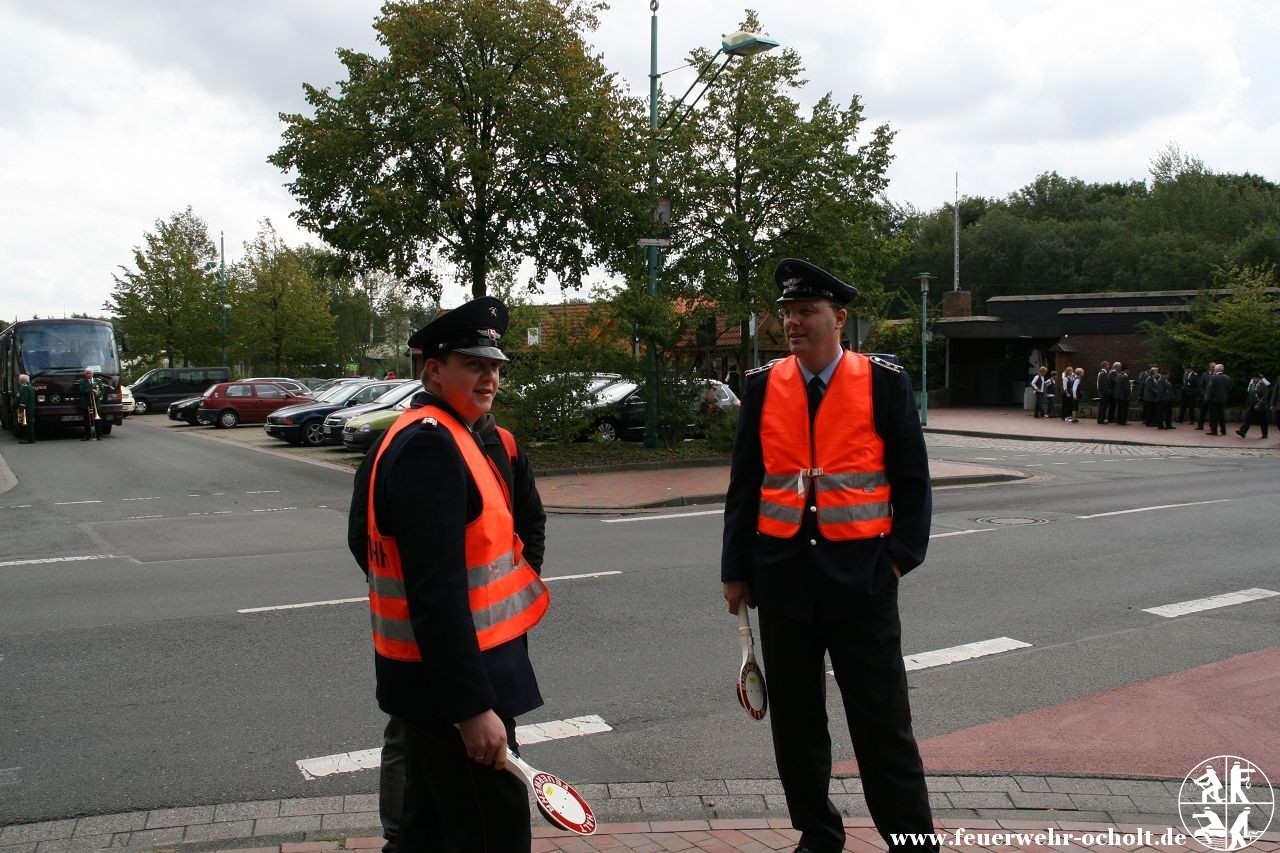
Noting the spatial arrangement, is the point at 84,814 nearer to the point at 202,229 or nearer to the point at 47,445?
the point at 47,445

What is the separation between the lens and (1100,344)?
122 feet

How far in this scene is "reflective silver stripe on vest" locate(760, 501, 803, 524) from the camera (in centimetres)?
344

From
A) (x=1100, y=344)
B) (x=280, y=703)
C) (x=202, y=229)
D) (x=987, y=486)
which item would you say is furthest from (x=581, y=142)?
(x=202, y=229)

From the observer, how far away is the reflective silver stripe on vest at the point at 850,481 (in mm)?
3391

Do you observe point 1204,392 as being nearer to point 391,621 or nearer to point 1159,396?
point 1159,396

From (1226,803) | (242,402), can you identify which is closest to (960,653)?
(1226,803)

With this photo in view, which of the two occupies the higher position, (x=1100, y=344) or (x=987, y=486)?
(x=1100, y=344)

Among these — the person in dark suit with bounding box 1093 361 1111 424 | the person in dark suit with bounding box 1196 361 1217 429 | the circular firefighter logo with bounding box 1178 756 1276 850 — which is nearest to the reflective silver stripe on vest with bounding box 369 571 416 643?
the circular firefighter logo with bounding box 1178 756 1276 850

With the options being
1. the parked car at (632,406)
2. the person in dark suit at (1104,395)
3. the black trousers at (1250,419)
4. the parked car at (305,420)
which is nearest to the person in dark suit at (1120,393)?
the person in dark suit at (1104,395)

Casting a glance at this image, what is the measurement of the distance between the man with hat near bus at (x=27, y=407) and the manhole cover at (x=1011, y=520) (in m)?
23.0

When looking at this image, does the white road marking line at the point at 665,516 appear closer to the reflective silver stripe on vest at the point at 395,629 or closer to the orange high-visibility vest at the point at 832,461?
the orange high-visibility vest at the point at 832,461

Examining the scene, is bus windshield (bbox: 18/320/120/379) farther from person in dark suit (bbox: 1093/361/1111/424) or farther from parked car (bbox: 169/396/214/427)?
person in dark suit (bbox: 1093/361/1111/424)

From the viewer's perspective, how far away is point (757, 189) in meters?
23.1

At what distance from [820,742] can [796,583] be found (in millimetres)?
579
